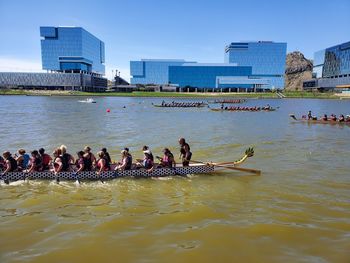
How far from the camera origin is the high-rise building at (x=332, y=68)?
16550 cm

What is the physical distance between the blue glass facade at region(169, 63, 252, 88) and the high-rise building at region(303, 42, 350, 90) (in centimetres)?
4432

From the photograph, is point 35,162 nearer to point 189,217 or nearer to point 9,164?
point 9,164

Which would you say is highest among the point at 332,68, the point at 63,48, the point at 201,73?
the point at 63,48

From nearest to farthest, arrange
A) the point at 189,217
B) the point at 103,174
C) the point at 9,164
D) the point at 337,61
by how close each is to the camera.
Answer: the point at 189,217 → the point at 9,164 → the point at 103,174 → the point at 337,61

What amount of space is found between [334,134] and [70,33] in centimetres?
16844

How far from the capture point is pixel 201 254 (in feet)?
30.2

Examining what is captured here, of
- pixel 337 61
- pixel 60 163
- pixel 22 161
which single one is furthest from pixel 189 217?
pixel 337 61

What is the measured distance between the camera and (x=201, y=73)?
184 meters

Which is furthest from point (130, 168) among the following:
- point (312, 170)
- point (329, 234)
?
point (312, 170)

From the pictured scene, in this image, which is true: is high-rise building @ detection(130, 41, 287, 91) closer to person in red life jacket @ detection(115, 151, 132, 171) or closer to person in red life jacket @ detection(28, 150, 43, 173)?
person in red life jacket @ detection(115, 151, 132, 171)

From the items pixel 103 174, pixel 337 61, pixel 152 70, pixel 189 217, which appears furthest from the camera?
pixel 152 70

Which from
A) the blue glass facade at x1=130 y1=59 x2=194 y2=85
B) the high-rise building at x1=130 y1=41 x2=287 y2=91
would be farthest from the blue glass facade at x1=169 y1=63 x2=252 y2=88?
the blue glass facade at x1=130 y1=59 x2=194 y2=85

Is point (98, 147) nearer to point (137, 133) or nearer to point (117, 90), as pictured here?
point (137, 133)

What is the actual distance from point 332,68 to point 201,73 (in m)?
73.7
